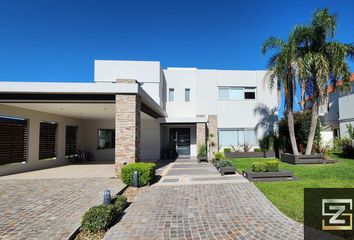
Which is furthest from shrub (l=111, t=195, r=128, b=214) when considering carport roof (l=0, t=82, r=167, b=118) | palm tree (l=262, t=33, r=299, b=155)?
palm tree (l=262, t=33, r=299, b=155)

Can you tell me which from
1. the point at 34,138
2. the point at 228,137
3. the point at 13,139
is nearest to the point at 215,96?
the point at 228,137

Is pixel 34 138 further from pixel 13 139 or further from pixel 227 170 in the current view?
pixel 227 170

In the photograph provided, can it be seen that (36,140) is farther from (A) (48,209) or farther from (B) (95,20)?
(A) (48,209)

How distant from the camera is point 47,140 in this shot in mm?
13867

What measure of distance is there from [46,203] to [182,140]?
1304 centimetres

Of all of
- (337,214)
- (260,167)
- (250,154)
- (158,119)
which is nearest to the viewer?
(337,214)

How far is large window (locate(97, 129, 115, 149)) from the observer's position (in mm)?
17562

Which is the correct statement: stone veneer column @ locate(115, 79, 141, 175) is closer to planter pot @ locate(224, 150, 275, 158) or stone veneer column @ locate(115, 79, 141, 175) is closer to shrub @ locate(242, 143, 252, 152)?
planter pot @ locate(224, 150, 275, 158)

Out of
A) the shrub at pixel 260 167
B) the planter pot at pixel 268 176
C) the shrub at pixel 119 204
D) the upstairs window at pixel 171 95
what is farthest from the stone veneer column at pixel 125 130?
the upstairs window at pixel 171 95

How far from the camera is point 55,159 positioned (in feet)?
47.7

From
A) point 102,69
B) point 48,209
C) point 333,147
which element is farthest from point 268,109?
point 48,209

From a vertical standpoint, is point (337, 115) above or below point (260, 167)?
above

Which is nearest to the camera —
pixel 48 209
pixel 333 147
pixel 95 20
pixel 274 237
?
pixel 274 237

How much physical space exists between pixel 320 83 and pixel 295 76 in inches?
52.8
